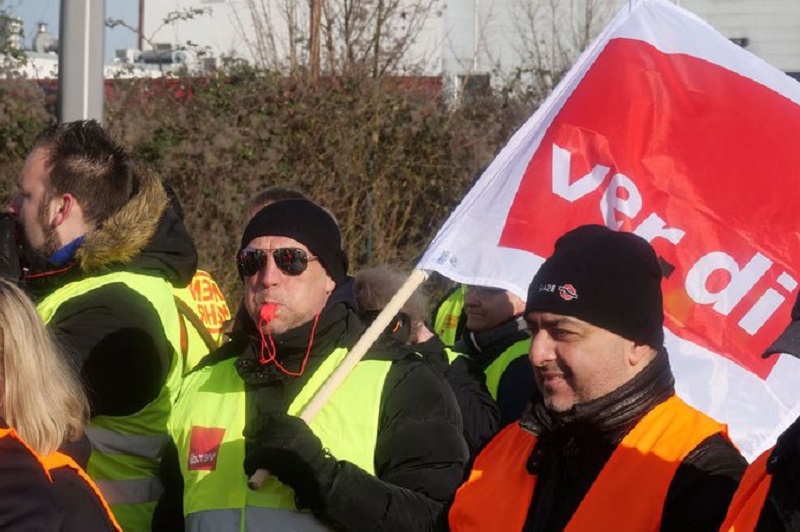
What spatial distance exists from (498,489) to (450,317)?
15.0ft

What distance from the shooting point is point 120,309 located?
4.54m

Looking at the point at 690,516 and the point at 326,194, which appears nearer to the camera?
the point at 690,516

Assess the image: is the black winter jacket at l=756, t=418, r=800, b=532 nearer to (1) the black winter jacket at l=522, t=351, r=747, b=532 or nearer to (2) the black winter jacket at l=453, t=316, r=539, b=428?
(1) the black winter jacket at l=522, t=351, r=747, b=532

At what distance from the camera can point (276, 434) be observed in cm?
378

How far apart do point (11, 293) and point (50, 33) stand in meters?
18.3

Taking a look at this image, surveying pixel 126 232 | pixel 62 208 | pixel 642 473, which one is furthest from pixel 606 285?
pixel 62 208

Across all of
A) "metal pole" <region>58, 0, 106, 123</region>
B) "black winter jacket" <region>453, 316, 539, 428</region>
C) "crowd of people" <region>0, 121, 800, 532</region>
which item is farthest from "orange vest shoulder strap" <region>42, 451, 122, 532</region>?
"metal pole" <region>58, 0, 106, 123</region>

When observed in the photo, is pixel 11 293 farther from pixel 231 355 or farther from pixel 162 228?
pixel 162 228

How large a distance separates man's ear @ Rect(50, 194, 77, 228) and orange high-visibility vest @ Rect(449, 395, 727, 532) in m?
1.78

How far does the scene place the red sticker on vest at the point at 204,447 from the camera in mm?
4051

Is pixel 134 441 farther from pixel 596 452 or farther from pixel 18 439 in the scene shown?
pixel 596 452

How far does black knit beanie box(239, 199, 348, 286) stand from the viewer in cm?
427

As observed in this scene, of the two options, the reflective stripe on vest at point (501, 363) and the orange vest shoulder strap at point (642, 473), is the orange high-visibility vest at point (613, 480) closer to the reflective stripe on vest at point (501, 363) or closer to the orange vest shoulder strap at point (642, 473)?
the orange vest shoulder strap at point (642, 473)

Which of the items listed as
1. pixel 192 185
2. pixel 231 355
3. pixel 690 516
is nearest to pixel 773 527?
pixel 690 516
